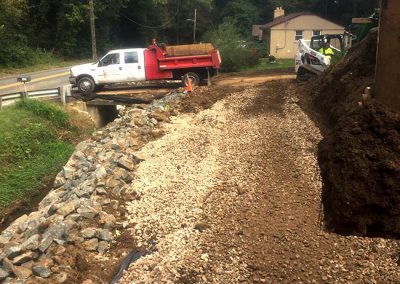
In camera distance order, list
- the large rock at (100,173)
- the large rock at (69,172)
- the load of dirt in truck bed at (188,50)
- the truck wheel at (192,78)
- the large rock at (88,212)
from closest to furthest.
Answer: the large rock at (88,212) < the large rock at (100,173) < the large rock at (69,172) < the truck wheel at (192,78) < the load of dirt in truck bed at (188,50)

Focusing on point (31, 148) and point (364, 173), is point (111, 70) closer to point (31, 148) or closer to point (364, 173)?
point (31, 148)

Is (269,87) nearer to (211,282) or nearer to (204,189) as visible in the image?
(204,189)

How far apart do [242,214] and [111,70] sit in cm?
1400

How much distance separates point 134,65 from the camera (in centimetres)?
2062

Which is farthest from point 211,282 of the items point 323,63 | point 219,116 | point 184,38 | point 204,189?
point 184,38

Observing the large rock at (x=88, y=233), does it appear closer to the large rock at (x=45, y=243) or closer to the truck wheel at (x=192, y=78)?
the large rock at (x=45, y=243)

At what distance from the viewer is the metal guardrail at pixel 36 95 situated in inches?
741

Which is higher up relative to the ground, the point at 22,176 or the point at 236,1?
the point at 236,1

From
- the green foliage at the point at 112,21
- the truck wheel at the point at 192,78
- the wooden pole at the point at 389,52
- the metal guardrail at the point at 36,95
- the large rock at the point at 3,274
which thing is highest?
the green foliage at the point at 112,21

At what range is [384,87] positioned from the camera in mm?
2850

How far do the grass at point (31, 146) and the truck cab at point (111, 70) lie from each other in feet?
7.54

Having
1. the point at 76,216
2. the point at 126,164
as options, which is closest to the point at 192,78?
the point at 126,164

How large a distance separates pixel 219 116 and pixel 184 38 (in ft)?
170

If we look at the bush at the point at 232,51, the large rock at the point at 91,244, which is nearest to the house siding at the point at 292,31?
the bush at the point at 232,51
